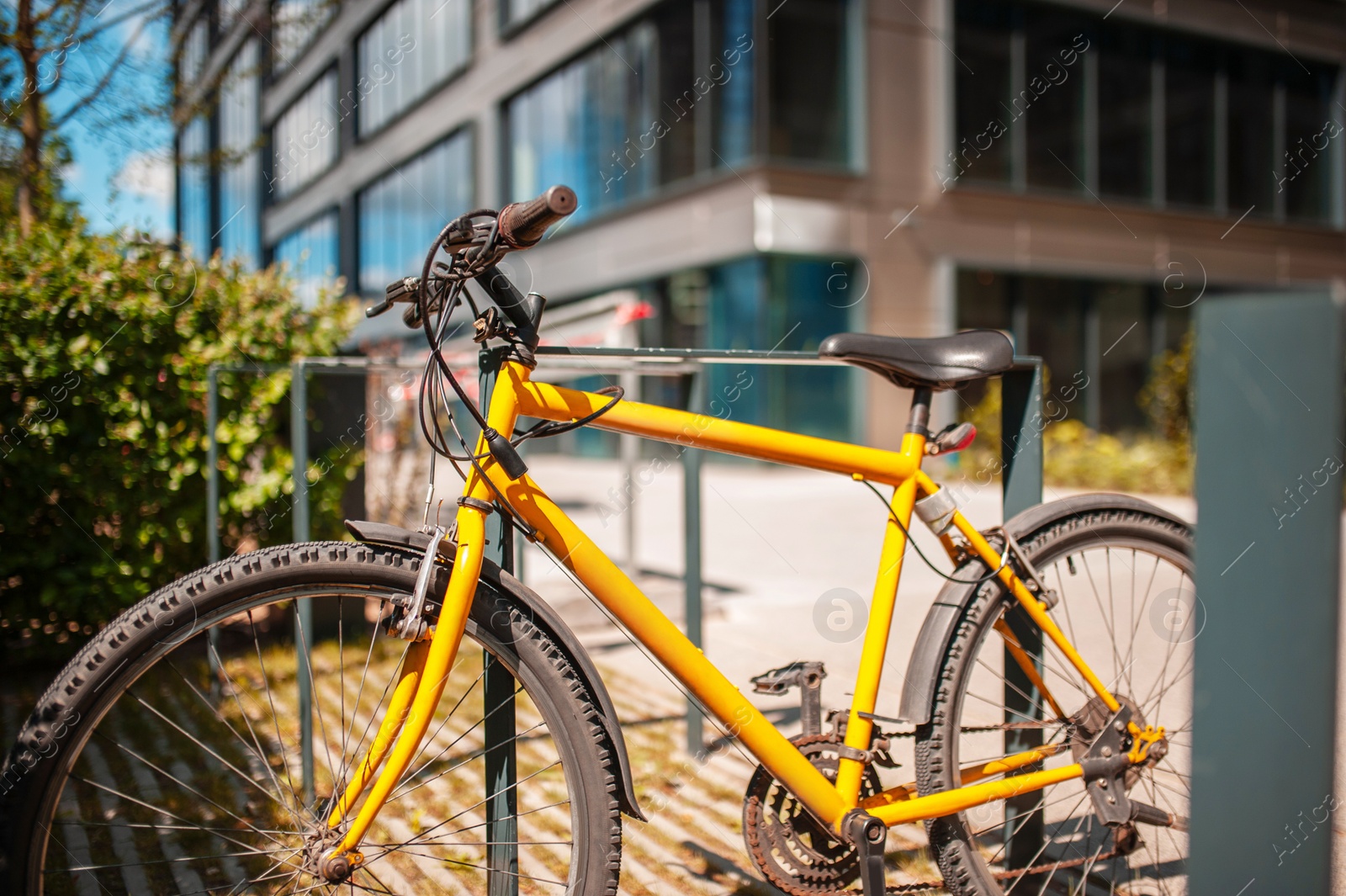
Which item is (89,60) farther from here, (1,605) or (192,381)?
(1,605)

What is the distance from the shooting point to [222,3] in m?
6.18

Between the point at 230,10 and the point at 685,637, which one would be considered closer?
the point at 685,637

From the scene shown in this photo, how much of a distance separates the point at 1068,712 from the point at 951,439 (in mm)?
731

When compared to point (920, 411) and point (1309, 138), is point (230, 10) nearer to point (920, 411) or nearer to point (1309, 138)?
point (920, 411)

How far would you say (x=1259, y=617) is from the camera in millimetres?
1261

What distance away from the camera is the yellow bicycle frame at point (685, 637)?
5.55ft

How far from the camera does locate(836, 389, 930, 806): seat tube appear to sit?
198 centimetres

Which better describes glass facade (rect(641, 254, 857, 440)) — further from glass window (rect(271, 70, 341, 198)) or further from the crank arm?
glass window (rect(271, 70, 341, 198))

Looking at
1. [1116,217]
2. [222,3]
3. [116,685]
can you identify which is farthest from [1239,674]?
[1116,217]

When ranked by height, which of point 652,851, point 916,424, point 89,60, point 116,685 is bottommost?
point 652,851

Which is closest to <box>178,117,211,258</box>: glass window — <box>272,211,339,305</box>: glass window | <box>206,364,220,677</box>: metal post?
<box>206,364,220,677</box>: metal post

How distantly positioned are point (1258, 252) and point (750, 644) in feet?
61.9

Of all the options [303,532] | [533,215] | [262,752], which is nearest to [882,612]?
[533,215]

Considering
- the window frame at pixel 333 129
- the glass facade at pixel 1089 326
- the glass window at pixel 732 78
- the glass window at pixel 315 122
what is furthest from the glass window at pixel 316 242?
the glass facade at pixel 1089 326
